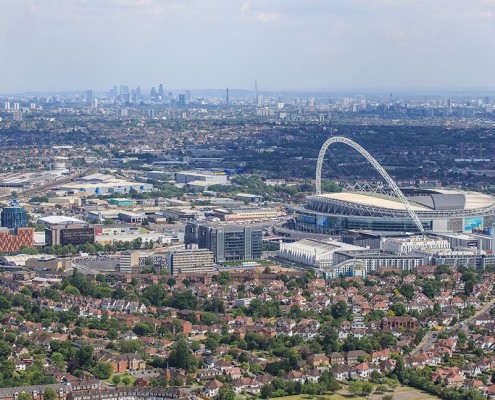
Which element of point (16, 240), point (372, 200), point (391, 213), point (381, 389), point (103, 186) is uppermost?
point (372, 200)

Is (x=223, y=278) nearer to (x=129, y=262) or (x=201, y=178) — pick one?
(x=129, y=262)

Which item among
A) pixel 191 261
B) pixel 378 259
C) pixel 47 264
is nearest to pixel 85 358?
pixel 191 261

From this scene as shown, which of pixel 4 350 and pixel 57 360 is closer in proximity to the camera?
pixel 57 360

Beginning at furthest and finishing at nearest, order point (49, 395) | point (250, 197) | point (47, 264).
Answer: point (250, 197)
point (47, 264)
point (49, 395)

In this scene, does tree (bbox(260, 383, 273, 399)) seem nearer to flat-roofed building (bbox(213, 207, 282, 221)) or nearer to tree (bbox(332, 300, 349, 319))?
tree (bbox(332, 300, 349, 319))

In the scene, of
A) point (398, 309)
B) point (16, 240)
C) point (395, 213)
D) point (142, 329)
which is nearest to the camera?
point (142, 329)

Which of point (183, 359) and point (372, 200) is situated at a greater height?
point (372, 200)

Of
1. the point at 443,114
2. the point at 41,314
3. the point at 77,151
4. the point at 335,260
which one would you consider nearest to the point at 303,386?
the point at 41,314
